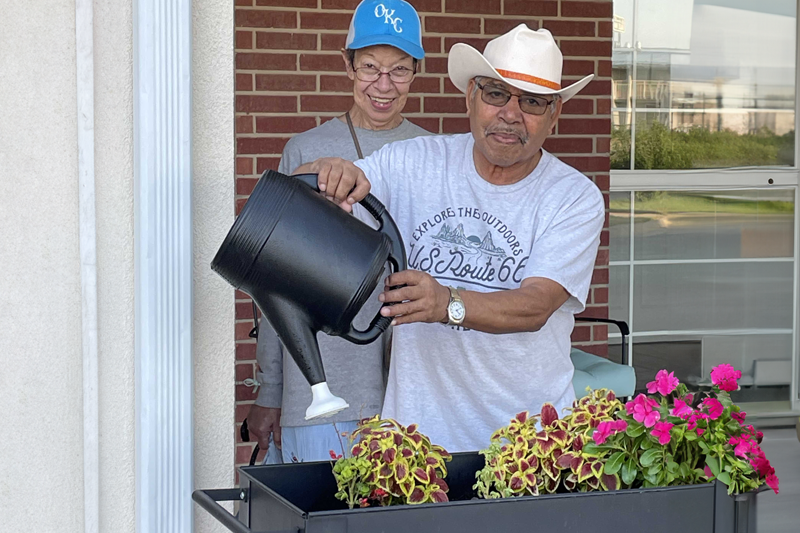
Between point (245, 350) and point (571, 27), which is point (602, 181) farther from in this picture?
point (245, 350)

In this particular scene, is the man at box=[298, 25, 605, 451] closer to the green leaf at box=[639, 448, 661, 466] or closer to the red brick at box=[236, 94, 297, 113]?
the green leaf at box=[639, 448, 661, 466]

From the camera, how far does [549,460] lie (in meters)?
1.43

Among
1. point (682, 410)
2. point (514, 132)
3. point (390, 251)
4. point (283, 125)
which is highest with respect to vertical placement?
point (283, 125)

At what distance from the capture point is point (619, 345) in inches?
204

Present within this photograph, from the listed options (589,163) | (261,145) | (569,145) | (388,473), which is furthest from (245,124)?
(388,473)

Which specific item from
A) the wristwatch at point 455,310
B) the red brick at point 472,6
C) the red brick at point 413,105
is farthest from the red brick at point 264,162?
the wristwatch at point 455,310

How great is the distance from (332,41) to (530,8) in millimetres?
863

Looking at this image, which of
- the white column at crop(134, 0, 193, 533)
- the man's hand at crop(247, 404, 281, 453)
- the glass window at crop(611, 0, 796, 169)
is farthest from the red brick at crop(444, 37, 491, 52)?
the white column at crop(134, 0, 193, 533)

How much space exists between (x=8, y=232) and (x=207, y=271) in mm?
361

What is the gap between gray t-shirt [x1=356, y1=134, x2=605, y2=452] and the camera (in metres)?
1.93

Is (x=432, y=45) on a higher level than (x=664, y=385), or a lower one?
higher

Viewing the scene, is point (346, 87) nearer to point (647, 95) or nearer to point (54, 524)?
point (647, 95)

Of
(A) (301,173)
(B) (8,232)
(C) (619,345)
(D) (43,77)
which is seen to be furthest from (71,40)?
(C) (619,345)

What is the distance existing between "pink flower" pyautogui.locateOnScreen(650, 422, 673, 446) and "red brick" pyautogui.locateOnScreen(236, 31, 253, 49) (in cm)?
284
